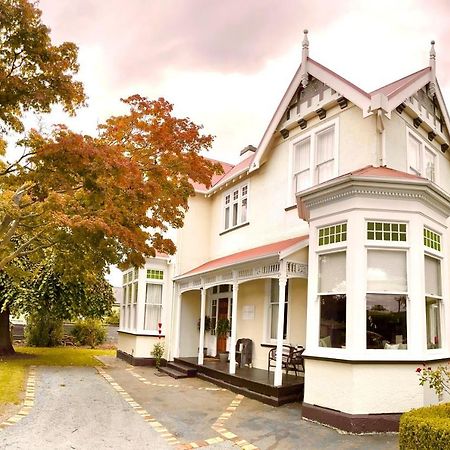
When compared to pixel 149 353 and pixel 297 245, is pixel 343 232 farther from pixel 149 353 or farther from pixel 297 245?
pixel 149 353

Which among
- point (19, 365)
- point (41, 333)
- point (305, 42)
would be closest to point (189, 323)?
point (19, 365)

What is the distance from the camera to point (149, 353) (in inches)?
732

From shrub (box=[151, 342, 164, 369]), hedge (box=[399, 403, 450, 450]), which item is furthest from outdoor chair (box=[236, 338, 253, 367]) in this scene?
hedge (box=[399, 403, 450, 450])

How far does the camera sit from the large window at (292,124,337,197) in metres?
12.1

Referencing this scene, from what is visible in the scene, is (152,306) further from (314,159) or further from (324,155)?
(324,155)

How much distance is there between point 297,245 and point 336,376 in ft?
10.7

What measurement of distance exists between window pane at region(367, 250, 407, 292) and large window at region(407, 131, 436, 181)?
3368mm

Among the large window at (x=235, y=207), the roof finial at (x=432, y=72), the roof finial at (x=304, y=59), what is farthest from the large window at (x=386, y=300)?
the large window at (x=235, y=207)

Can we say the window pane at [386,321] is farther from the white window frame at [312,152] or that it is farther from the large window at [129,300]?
the large window at [129,300]

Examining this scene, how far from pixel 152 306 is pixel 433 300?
1250 centimetres

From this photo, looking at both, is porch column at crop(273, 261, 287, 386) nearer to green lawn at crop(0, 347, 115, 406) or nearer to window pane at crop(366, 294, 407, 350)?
window pane at crop(366, 294, 407, 350)

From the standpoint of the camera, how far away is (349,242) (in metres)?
9.09

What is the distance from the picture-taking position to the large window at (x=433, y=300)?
9.20 m

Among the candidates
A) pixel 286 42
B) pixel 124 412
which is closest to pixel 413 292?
pixel 124 412
